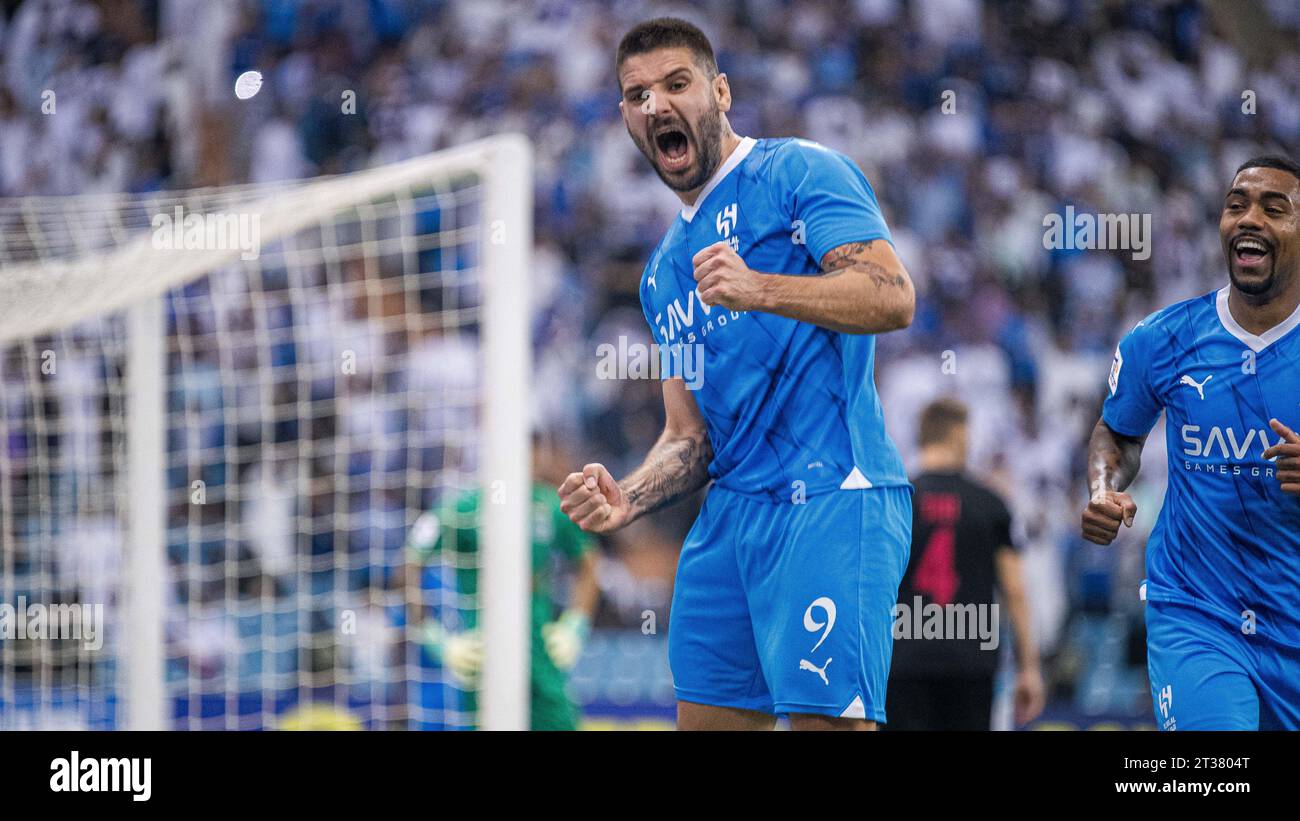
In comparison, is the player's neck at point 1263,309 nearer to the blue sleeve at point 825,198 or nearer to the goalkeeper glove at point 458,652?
the blue sleeve at point 825,198

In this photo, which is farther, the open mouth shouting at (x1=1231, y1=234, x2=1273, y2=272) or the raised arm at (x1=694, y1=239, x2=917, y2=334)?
the open mouth shouting at (x1=1231, y1=234, x2=1273, y2=272)

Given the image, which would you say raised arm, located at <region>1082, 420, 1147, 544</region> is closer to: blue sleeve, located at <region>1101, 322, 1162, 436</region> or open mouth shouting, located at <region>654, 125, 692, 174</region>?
blue sleeve, located at <region>1101, 322, 1162, 436</region>

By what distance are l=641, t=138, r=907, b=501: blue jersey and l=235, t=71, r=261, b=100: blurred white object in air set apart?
5.83 meters

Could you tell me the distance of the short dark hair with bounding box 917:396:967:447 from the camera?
187 inches

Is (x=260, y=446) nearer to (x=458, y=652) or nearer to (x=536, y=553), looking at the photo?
(x=458, y=652)

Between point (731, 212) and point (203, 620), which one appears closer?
point (731, 212)

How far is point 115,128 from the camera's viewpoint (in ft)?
27.1

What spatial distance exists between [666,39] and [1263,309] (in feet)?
4.79

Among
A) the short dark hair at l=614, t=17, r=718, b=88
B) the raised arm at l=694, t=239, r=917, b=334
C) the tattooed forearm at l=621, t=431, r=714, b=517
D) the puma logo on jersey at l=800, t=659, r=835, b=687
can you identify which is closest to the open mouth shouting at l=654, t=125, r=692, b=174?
the short dark hair at l=614, t=17, r=718, b=88

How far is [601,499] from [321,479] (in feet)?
14.1
